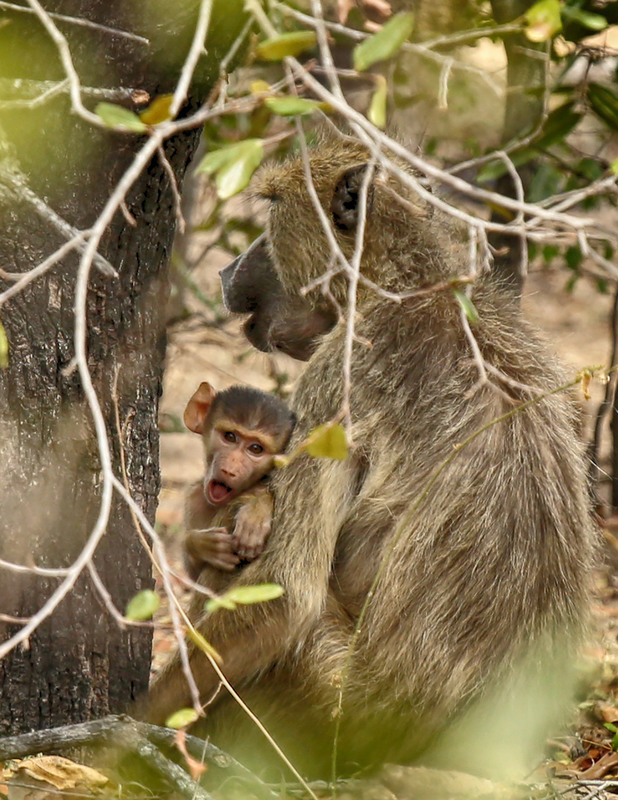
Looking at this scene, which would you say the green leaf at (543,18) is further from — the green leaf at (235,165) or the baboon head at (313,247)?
the baboon head at (313,247)

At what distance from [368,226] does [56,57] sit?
3.95ft

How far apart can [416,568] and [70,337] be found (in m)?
1.28

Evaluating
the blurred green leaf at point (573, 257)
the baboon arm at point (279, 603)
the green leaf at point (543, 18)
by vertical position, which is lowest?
the baboon arm at point (279, 603)

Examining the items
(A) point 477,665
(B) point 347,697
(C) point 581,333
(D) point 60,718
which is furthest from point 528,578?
(C) point 581,333

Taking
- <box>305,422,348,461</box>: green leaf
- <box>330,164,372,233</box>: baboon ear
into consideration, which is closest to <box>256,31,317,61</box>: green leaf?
<box>305,422,348,461</box>: green leaf

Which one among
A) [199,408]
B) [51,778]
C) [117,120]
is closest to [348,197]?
[199,408]

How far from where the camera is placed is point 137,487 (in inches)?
137

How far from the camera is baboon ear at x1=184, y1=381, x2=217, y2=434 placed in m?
4.12

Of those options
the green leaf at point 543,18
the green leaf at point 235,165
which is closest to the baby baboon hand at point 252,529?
the green leaf at point 235,165

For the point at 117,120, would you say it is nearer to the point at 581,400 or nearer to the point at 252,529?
the point at 252,529

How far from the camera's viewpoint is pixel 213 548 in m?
3.54

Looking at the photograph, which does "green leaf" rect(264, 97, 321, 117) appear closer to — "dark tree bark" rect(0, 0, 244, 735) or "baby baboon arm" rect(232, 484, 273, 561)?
"dark tree bark" rect(0, 0, 244, 735)

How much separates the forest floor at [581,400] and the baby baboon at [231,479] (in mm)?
1086

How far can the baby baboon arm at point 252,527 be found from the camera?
11.2 ft
